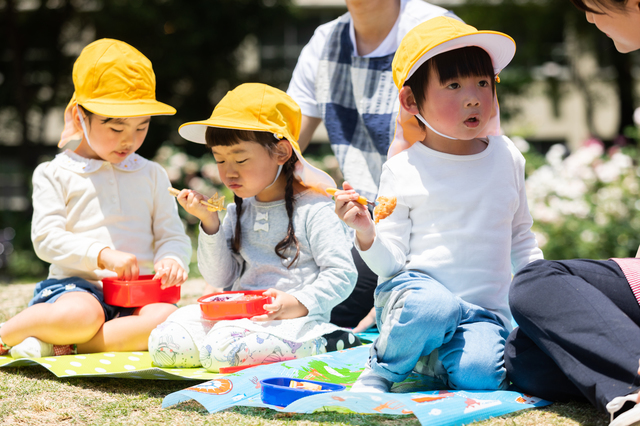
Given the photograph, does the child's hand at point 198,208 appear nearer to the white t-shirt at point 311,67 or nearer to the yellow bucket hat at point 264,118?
the yellow bucket hat at point 264,118

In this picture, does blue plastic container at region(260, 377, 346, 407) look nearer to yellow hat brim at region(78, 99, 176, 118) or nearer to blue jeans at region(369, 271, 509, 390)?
blue jeans at region(369, 271, 509, 390)

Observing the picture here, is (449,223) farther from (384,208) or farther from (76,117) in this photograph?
(76,117)

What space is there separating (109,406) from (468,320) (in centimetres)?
112

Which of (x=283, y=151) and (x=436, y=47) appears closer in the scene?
(x=436, y=47)

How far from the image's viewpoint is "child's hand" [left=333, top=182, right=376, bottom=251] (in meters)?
1.89

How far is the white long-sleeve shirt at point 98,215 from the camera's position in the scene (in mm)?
2639

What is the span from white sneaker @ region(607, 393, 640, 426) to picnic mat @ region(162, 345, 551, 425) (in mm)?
318

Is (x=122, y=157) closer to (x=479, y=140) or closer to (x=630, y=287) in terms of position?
(x=479, y=140)

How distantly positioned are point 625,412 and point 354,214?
2.81ft

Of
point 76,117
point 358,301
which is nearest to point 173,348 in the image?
point 358,301

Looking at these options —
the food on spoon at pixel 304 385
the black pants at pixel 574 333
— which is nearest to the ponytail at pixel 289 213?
the food on spoon at pixel 304 385

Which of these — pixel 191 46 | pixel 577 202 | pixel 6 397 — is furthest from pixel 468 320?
pixel 191 46

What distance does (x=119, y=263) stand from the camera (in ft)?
8.41

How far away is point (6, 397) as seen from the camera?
6.54 ft
